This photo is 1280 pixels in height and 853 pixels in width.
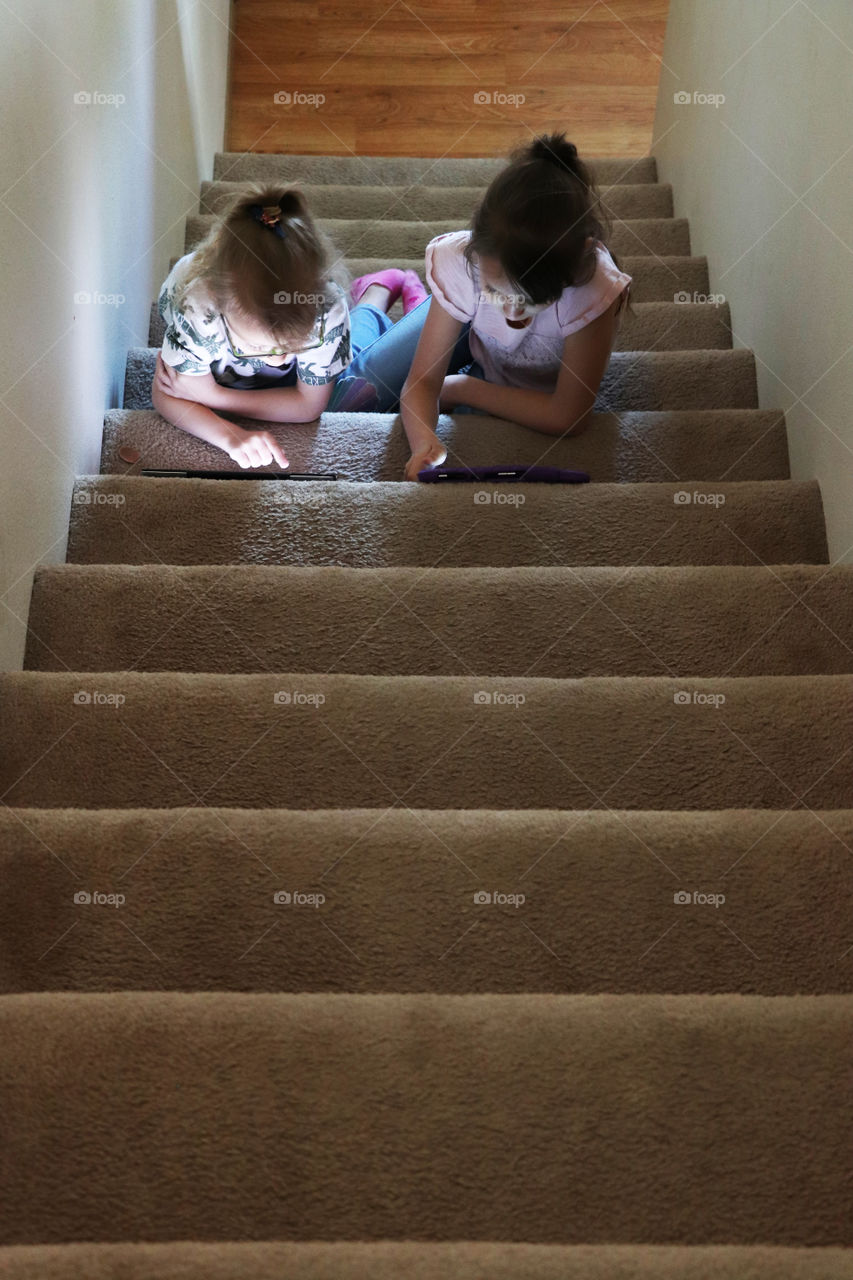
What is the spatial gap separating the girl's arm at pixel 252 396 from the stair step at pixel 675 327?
1.87 ft

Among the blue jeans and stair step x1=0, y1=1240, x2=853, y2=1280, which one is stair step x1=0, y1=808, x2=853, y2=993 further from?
the blue jeans

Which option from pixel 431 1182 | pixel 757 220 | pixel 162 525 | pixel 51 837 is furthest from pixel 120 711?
pixel 757 220

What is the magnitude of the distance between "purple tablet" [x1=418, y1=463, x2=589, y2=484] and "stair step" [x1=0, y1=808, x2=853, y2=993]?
0.73 metres

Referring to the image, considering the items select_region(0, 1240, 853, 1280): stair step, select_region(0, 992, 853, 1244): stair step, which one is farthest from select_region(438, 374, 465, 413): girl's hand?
select_region(0, 1240, 853, 1280): stair step

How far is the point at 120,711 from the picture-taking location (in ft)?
3.99

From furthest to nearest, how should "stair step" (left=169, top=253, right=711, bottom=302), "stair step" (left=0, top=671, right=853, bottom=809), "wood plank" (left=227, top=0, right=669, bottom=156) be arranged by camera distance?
"wood plank" (left=227, top=0, right=669, bottom=156), "stair step" (left=169, top=253, right=711, bottom=302), "stair step" (left=0, top=671, right=853, bottom=809)

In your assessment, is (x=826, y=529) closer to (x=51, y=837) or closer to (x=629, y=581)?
(x=629, y=581)

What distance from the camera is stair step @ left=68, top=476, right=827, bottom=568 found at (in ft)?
5.17

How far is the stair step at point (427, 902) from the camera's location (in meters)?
0.97

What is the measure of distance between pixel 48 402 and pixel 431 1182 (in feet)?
3.60

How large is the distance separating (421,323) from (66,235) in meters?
0.61

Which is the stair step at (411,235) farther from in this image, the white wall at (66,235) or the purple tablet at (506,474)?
the purple tablet at (506,474)

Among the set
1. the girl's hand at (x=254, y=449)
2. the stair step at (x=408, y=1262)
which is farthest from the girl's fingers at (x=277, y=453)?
the stair step at (x=408, y=1262)

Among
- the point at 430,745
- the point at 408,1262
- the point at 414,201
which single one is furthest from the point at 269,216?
the point at 414,201
